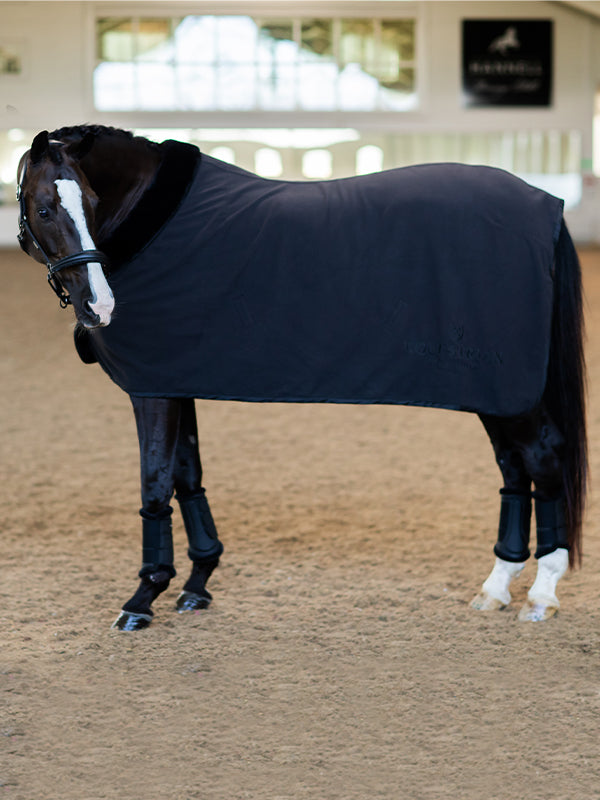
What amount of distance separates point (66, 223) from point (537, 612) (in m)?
1.79

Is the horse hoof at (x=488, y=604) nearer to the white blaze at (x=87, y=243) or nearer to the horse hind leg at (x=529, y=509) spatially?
the horse hind leg at (x=529, y=509)

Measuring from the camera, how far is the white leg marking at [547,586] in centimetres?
282

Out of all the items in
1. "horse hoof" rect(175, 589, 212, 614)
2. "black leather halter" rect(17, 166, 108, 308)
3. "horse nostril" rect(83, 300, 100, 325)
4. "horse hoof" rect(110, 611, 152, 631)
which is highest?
"black leather halter" rect(17, 166, 108, 308)

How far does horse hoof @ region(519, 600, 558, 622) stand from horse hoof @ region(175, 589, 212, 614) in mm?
991

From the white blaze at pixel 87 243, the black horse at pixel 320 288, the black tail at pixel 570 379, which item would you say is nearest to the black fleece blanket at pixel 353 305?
the black horse at pixel 320 288

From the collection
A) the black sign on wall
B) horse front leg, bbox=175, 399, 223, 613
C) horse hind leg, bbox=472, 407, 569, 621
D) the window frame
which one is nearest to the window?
the window frame

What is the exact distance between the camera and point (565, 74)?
15.7 metres

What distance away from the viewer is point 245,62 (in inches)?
581

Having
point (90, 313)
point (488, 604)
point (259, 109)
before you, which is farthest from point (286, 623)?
point (259, 109)

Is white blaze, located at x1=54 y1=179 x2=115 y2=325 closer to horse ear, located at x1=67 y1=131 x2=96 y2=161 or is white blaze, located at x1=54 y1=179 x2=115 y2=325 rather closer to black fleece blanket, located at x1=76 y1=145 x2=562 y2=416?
horse ear, located at x1=67 y1=131 x2=96 y2=161

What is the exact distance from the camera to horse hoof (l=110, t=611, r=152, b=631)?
274 centimetres

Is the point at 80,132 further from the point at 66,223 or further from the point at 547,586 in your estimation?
the point at 547,586

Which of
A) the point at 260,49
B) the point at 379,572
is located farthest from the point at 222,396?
the point at 260,49

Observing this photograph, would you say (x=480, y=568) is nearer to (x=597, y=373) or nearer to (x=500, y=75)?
(x=597, y=373)
